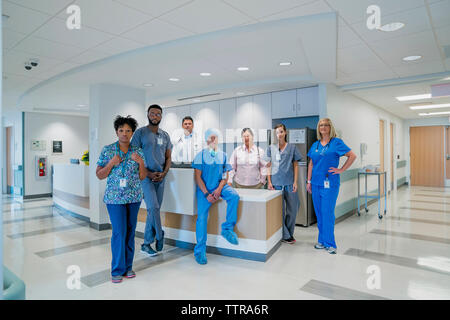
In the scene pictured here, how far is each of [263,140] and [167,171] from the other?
117 inches

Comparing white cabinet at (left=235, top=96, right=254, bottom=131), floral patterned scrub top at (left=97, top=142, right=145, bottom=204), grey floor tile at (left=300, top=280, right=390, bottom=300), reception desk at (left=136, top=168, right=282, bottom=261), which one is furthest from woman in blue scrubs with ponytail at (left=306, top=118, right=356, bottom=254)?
white cabinet at (left=235, top=96, right=254, bottom=131)

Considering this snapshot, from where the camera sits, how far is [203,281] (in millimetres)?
2902

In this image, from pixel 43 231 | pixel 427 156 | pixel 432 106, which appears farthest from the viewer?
pixel 427 156

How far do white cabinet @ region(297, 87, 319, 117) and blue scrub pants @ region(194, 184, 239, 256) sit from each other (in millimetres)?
2815

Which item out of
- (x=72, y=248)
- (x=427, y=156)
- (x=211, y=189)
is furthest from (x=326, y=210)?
(x=427, y=156)

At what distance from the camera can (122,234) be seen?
2855mm

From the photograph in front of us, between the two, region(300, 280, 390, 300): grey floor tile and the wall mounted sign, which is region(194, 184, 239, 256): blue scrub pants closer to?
region(300, 280, 390, 300): grey floor tile

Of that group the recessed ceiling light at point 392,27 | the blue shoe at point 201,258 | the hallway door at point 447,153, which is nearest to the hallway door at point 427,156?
the hallway door at point 447,153

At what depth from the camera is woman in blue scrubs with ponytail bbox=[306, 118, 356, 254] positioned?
3.70m

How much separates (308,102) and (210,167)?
116 inches

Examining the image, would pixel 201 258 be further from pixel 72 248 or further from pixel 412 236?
pixel 412 236

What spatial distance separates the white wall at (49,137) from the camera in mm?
8562

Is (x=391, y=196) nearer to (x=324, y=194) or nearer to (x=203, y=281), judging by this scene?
(x=324, y=194)
